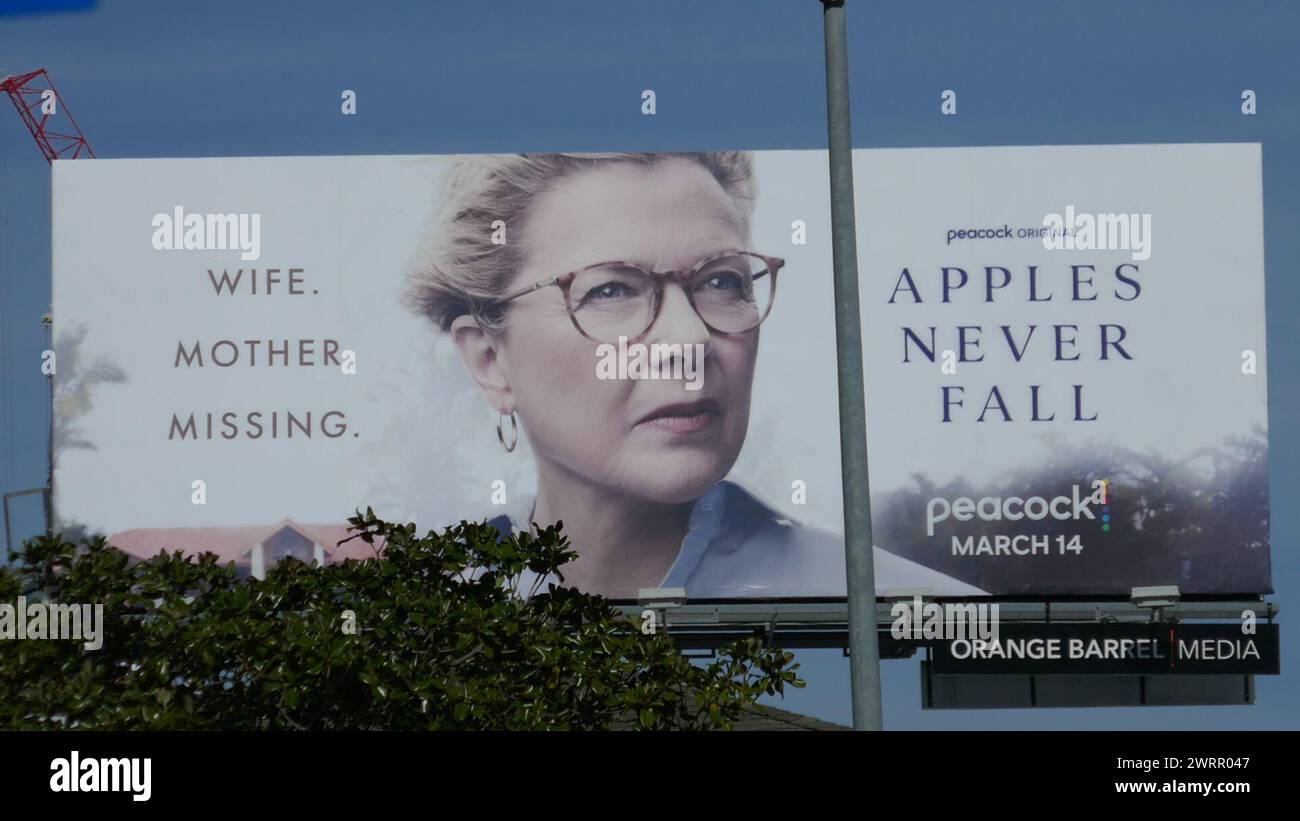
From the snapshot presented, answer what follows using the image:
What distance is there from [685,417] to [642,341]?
1606mm

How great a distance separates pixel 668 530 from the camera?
1430 inches

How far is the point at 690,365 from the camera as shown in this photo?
3644 centimetres

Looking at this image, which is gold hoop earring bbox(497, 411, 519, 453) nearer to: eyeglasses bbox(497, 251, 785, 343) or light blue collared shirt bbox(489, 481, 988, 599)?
light blue collared shirt bbox(489, 481, 988, 599)

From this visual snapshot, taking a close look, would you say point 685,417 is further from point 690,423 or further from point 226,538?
point 226,538

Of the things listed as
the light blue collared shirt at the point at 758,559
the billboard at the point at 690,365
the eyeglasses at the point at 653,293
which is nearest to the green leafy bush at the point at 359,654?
the light blue collared shirt at the point at 758,559

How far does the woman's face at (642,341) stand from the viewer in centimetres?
3631

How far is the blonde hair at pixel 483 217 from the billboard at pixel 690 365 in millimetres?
56

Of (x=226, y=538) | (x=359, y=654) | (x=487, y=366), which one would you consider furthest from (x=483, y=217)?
(x=359, y=654)

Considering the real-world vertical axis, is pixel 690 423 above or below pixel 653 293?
below

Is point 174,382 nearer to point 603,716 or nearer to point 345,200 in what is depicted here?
point 345,200

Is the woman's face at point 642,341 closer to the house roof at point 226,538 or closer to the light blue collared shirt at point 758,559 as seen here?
the light blue collared shirt at point 758,559

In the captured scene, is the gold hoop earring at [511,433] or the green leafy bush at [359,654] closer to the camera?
the green leafy bush at [359,654]

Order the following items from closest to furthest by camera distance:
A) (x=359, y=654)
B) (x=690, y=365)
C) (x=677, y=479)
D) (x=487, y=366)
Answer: (x=359, y=654)
(x=677, y=479)
(x=690, y=365)
(x=487, y=366)
